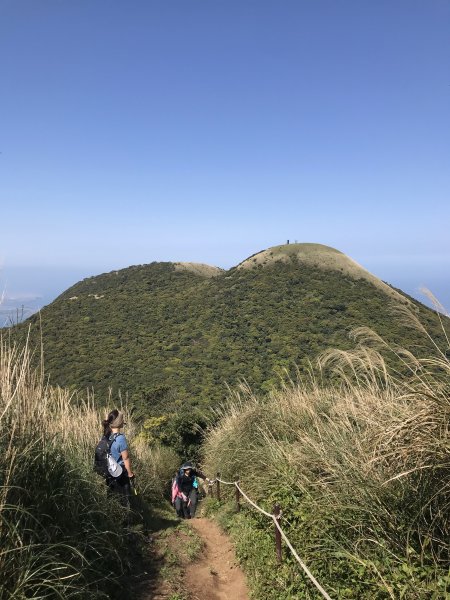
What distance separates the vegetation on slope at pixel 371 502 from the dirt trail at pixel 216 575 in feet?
0.62

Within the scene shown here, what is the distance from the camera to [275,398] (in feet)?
23.9

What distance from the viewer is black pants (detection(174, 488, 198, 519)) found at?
22.0 feet

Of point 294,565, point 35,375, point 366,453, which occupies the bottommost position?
point 294,565

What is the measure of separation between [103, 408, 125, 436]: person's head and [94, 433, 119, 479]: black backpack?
16 centimetres

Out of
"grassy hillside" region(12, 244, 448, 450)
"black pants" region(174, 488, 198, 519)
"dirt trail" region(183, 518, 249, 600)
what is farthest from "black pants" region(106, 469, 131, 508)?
"grassy hillside" region(12, 244, 448, 450)

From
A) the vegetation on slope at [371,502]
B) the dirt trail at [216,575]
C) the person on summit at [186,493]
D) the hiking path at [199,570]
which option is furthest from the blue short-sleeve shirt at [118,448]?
the person on summit at [186,493]

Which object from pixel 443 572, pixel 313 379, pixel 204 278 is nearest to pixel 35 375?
pixel 443 572

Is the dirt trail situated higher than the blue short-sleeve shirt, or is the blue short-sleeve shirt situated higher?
the blue short-sleeve shirt

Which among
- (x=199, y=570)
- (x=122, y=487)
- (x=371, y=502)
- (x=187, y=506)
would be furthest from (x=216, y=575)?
(x=187, y=506)

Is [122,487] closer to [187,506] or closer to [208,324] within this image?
[187,506]

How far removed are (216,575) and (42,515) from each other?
7.79 ft

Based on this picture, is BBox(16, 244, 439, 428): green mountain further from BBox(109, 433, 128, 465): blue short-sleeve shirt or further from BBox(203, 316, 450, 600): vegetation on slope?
BBox(203, 316, 450, 600): vegetation on slope

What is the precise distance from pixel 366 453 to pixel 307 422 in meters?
2.43

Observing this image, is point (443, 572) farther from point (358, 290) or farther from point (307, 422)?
point (358, 290)
